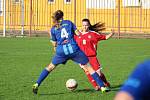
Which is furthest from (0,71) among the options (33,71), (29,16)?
(29,16)

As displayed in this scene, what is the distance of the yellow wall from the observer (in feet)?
119

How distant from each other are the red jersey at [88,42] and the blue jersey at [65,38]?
987 mm

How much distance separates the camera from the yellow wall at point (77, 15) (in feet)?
119

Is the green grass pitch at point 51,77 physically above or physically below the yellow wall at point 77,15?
below

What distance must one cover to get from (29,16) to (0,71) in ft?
78.5

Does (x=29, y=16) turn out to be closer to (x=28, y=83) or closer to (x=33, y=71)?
(x=33, y=71)

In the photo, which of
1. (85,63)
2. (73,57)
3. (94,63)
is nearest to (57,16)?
(73,57)

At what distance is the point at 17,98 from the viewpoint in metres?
9.06

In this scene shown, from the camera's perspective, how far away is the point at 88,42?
10.9 m

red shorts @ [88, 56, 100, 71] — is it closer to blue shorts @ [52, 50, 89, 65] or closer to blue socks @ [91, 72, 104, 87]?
blue socks @ [91, 72, 104, 87]

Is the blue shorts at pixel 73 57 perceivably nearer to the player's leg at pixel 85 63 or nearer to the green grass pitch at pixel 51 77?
the player's leg at pixel 85 63

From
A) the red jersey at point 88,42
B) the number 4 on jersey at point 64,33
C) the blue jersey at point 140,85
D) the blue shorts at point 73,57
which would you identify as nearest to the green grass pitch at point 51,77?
the blue shorts at point 73,57

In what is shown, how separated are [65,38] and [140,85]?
7312mm

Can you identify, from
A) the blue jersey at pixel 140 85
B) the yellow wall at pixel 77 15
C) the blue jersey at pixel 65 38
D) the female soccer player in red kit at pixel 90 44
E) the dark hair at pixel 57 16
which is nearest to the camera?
the blue jersey at pixel 140 85
